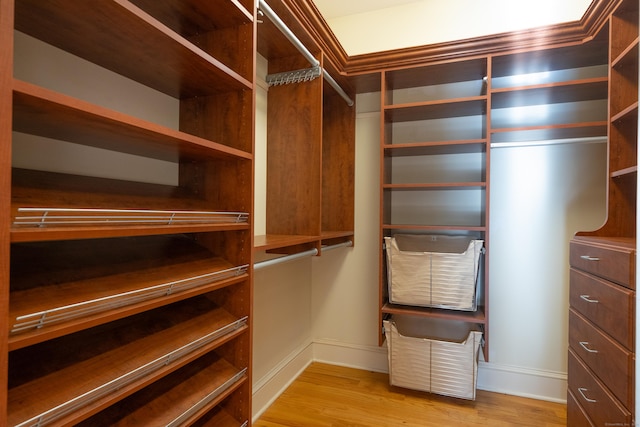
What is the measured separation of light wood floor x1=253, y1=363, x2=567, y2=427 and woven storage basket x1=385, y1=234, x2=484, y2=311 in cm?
61

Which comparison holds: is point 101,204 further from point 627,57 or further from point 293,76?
→ point 627,57

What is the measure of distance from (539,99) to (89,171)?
2360mm

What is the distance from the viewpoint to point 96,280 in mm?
908

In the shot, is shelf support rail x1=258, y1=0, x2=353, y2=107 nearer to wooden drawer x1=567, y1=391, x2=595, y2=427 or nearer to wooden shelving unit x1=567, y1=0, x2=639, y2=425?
wooden shelving unit x1=567, y1=0, x2=639, y2=425

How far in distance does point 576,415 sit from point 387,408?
3.17ft

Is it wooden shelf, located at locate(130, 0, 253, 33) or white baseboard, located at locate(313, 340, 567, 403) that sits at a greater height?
wooden shelf, located at locate(130, 0, 253, 33)

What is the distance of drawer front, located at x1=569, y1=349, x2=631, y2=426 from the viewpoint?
1.18 m

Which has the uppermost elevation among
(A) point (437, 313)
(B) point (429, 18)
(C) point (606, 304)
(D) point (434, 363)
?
(B) point (429, 18)

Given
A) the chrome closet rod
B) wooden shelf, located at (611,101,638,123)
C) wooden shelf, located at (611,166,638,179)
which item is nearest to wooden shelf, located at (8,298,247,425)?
the chrome closet rod

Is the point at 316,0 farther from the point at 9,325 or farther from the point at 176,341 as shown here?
the point at 9,325

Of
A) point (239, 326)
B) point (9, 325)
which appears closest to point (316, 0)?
point (239, 326)

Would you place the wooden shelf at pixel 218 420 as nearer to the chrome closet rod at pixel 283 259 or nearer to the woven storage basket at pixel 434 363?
the chrome closet rod at pixel 283 259

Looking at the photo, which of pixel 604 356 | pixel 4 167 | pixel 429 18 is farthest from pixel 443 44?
pixel 4 167

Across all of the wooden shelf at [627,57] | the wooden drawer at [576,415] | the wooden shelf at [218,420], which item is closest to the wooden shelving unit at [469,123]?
the wooden shelf at [627,57]
